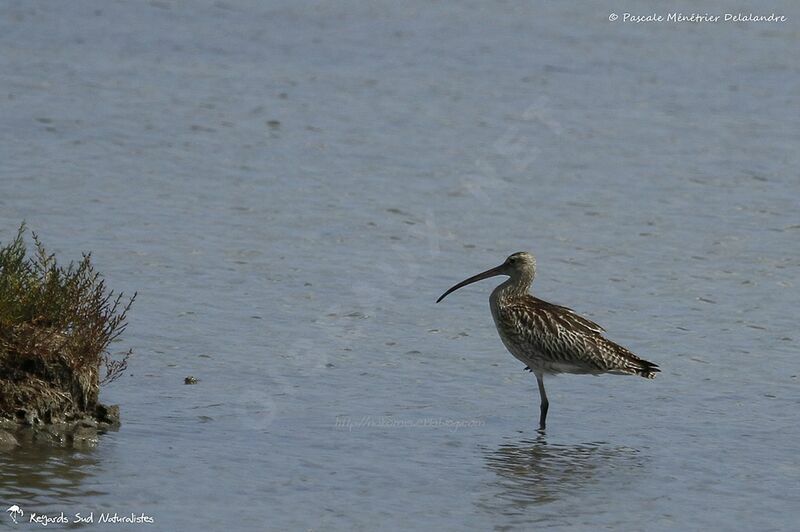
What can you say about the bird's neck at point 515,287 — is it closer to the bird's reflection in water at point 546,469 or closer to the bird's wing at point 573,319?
the bird's wing at point 573,319

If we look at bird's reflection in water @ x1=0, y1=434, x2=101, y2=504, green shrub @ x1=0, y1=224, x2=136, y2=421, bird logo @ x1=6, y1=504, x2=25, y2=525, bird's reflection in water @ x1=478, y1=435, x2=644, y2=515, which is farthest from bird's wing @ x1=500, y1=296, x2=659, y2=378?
bird logo @ x1=6, y1=504, x2=25, y2=525

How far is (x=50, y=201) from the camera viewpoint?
58.2 ft

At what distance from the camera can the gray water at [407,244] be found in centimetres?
1024

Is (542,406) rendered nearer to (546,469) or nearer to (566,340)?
(566,340)

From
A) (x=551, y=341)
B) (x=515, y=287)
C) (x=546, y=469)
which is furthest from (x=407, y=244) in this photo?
(x=546, y=469)

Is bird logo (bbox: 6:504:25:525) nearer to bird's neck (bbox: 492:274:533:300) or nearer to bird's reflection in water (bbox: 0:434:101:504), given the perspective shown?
bird's reflection in water (bbox: 0:434:101:504)

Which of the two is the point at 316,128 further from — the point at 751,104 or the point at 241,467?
the point at 241,467

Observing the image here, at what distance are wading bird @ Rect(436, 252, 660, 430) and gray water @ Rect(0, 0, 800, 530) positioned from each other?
1.12 ft

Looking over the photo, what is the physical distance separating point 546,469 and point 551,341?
1878 mm

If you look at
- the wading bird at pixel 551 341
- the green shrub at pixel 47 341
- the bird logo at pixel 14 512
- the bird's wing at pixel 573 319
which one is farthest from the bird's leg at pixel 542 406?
the bird logo at pixel 14 512

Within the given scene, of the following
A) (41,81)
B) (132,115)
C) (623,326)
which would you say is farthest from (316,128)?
(623,326)

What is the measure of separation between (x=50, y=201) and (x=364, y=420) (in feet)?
24.2

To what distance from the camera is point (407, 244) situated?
17453mm

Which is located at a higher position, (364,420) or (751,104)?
(751,104)
